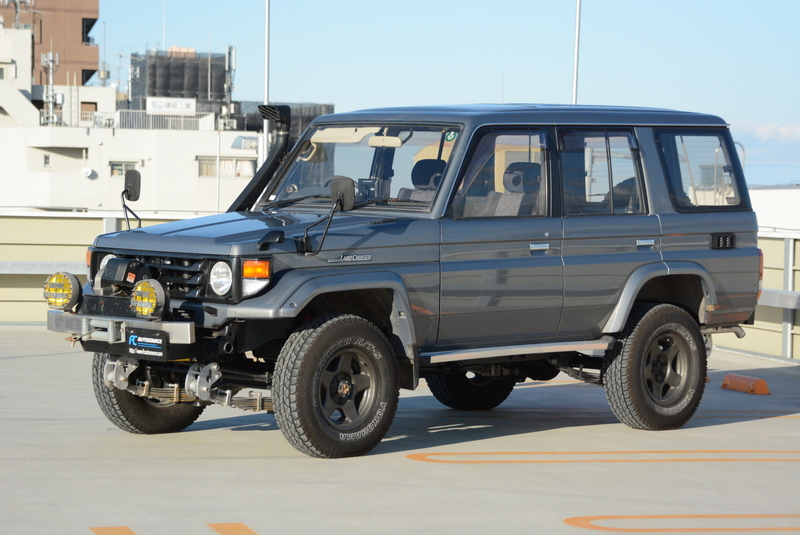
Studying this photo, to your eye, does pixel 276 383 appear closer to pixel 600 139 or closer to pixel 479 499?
pixel 479 499

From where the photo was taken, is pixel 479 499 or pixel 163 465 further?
pixel 163 465

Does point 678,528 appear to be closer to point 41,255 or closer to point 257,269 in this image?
point 257,269

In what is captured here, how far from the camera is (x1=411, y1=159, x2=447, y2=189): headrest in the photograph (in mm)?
8078

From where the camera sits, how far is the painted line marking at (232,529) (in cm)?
575

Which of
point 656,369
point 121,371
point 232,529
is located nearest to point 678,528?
point 232,529

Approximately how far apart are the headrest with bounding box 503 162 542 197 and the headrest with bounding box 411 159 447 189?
49 cm

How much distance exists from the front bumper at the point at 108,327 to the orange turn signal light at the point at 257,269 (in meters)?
0.45

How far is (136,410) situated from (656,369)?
3.86m

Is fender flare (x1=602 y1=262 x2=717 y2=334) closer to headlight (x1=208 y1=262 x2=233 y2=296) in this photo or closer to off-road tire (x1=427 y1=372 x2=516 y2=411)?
off-road tire (x1=427 y1=372 x2=516 y2=411)

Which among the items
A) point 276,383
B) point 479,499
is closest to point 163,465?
point 276,383

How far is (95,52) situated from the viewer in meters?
95.4

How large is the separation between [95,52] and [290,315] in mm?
93058

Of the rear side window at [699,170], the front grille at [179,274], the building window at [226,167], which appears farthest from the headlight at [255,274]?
the building window at [226,167]

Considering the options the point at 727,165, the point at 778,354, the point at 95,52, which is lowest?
the point at 778,354
